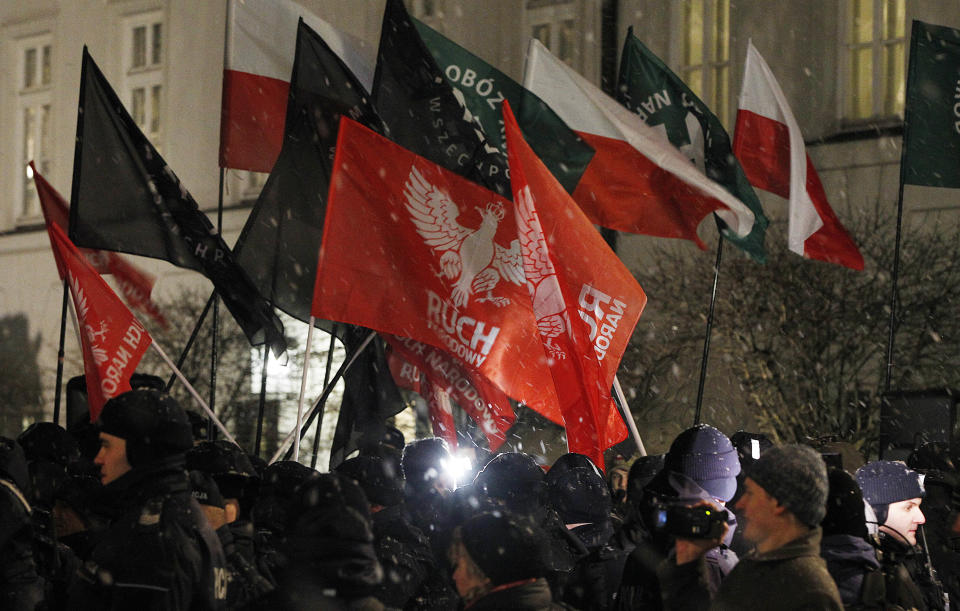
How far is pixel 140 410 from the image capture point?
391 centimetres

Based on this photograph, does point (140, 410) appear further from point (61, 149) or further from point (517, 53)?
point (61, 149)

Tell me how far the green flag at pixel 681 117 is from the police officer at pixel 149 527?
6560 mm

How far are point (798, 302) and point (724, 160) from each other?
7411mm

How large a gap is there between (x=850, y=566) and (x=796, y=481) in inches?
34.7

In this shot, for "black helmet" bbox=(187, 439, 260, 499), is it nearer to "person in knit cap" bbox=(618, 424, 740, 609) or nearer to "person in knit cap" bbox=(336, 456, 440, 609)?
"person in knit cap" bbox=(336, 456, 440, 609)

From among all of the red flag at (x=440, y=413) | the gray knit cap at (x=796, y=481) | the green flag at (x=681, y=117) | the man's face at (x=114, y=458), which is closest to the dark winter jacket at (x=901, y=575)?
the gray knit cap at (x=796, y=481)

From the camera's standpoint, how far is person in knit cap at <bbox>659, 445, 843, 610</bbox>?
3.41 metres

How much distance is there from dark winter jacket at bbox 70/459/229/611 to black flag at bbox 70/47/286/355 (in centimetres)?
447

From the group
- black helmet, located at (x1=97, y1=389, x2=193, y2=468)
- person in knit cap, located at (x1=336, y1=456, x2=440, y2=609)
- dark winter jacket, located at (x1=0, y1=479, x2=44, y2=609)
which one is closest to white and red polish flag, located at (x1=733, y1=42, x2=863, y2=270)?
person in knit cap, located at (x1=336, y1=456, x2=440, y2=609)

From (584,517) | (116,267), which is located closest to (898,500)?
(584,517)

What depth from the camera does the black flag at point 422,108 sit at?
Answer: 887 cm

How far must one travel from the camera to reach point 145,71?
1124 inches

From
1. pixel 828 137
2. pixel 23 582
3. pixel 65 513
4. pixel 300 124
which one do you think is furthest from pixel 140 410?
pixel 828 137

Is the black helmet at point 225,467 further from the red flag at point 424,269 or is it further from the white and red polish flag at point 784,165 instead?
the white and red polish flag at point 784,165
